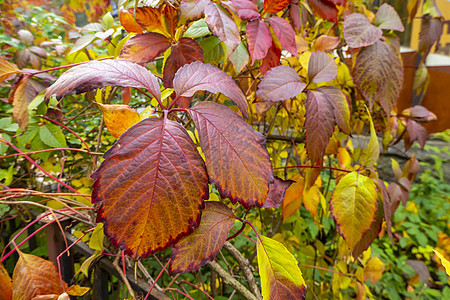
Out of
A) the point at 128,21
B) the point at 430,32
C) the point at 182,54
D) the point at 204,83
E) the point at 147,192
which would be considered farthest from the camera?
the point at 430,32

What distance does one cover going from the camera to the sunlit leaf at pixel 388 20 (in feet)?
2.43

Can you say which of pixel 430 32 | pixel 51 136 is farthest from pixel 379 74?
pixel 51 136

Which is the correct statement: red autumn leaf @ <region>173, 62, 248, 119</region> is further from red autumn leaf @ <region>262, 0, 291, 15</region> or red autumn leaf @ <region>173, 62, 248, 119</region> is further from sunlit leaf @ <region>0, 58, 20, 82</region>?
sunlit leaf @ <region>0, 58, 20, 82</region>

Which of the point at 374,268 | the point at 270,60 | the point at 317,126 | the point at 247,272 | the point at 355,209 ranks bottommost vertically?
the point at 374,268

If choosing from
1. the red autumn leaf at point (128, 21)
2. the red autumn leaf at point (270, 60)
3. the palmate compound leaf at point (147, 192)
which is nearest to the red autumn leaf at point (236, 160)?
the palmate compound leaf at point (147, 192)

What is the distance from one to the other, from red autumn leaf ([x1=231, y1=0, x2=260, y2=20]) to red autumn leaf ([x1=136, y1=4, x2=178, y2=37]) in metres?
0.12

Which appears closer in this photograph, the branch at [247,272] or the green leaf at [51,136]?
the branch at [247,272]

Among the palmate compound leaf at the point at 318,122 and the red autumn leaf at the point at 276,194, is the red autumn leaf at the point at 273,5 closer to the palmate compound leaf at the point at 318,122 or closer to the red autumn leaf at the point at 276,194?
the palmate compound leaf at the point at 318,122

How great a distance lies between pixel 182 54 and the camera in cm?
52

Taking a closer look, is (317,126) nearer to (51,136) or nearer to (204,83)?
(204,83)

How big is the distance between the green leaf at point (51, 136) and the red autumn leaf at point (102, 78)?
1.67 ft

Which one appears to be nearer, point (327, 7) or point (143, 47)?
point (143, 47)

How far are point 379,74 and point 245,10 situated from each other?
1.20ft

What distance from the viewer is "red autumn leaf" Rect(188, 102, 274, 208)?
1.11 ft
